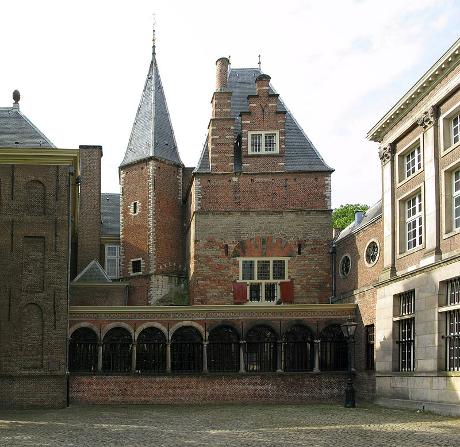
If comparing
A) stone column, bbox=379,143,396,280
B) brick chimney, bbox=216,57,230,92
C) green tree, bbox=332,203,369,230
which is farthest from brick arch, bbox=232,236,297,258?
green tree, bbox=332,203,369,230

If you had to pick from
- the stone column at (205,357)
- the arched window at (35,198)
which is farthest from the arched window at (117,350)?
the arched window at (35,198)

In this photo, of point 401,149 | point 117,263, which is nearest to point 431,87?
point 401,149

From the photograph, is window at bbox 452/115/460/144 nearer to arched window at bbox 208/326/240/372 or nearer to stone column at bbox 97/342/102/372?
arched window at bbox 208/326/240/372

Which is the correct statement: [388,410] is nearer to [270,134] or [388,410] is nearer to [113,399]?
[113,399]

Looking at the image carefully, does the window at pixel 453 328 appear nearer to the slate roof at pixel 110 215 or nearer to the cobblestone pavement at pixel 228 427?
the cobblestone pavement at pixel 228 427

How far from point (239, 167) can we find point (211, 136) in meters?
1.78

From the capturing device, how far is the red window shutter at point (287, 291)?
33406 mm

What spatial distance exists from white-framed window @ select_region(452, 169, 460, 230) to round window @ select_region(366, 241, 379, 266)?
6.39 metres

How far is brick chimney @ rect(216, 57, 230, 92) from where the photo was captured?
36.3m

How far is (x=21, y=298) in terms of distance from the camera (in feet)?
91.8

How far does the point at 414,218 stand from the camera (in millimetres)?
25844

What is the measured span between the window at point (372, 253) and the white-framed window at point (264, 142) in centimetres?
682

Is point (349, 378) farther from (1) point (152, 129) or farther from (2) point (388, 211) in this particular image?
(1) point (152, 129)

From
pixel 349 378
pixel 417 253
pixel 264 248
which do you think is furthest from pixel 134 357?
pixel 417 253
